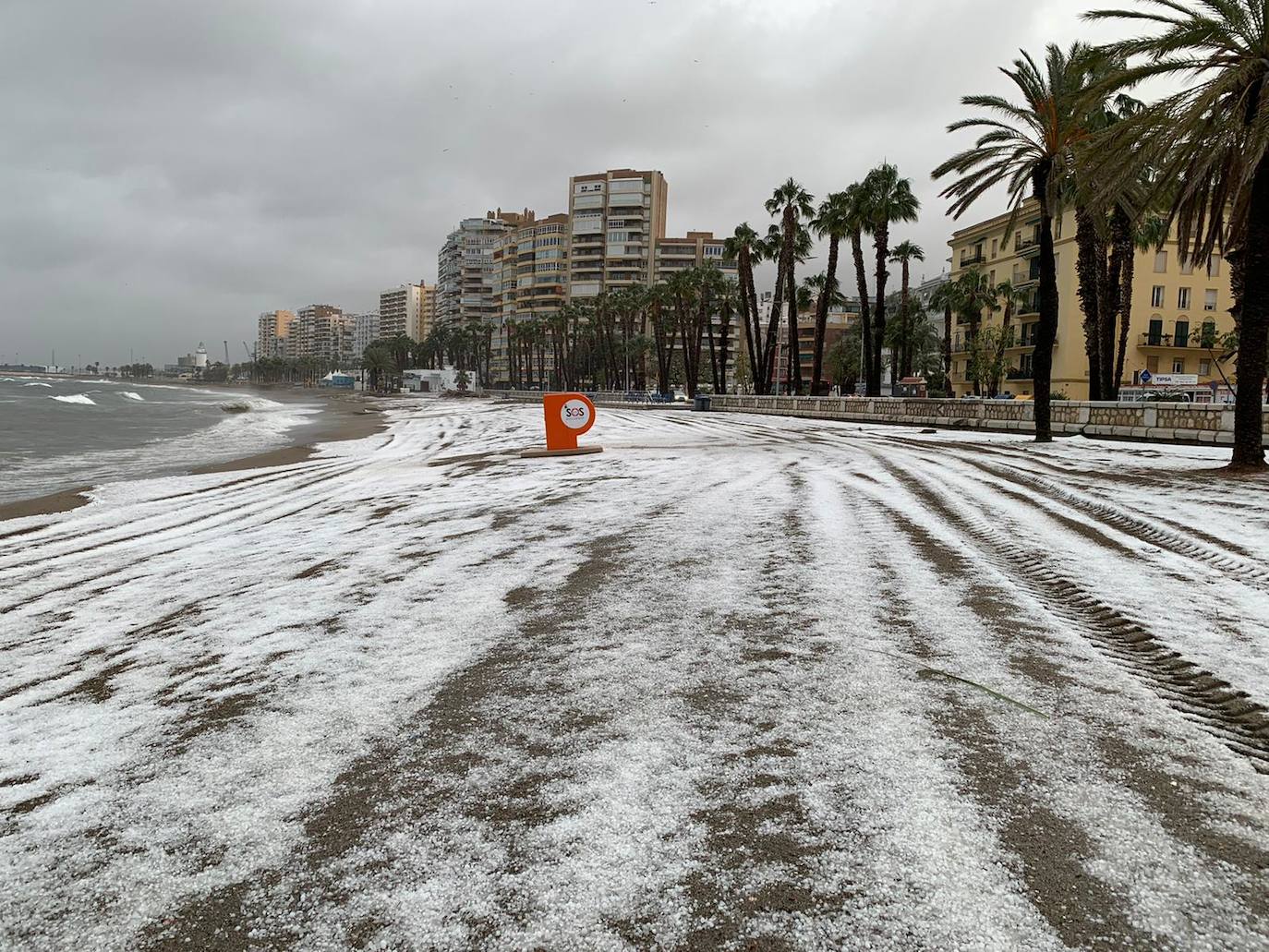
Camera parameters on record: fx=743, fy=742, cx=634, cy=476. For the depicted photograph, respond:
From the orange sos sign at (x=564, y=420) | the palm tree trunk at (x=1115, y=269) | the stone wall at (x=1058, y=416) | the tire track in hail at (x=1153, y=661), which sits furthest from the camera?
the palm tree trunk at (x=1115, y=269)

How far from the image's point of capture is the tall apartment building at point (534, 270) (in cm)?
14675

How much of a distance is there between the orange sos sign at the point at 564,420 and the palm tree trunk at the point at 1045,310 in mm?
12562

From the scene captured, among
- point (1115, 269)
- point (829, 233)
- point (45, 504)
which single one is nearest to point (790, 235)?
point (829, 233)

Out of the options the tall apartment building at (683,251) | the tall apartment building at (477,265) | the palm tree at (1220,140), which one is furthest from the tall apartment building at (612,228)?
the palm tree at (1220,140)

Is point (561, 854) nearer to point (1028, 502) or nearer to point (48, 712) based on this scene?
point (48, 712)

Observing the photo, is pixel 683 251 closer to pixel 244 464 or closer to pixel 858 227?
pixel 858 227

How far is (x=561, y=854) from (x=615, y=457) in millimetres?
13253

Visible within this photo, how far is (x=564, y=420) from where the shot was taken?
54.0 feet

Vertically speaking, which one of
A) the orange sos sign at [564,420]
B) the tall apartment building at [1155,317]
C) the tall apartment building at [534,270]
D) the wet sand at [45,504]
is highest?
the tall apartment building at [534,270]

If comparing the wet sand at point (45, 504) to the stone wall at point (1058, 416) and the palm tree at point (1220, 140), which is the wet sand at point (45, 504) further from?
the stone wall at point (1058, 416)

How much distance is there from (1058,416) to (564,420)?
1723cm

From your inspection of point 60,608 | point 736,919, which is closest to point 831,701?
point 736,919

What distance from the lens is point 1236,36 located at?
41.3ft

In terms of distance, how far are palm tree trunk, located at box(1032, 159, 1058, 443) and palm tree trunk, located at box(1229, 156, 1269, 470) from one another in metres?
7.24
